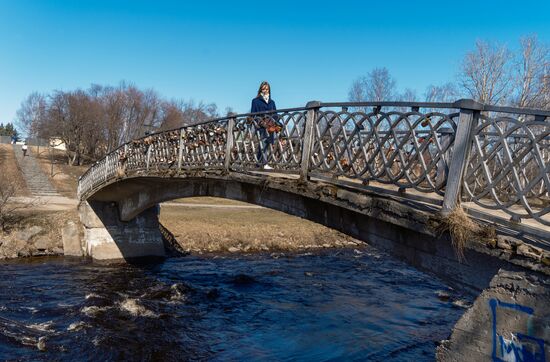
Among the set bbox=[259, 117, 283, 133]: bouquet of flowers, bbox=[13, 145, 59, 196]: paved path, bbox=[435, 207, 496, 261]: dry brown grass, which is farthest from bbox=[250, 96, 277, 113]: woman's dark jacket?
bbox=[13, 145, 59, 196]: paved path

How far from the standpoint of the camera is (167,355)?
8891mm

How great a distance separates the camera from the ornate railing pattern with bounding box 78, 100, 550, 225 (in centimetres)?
405

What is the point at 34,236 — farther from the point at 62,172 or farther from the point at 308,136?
the point at 62,172

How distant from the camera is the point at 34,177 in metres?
32.8

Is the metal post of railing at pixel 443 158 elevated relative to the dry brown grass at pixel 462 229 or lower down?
elevated

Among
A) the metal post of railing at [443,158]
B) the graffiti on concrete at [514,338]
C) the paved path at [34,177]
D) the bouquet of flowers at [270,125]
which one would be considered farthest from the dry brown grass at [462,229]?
the paved path at [34,177]

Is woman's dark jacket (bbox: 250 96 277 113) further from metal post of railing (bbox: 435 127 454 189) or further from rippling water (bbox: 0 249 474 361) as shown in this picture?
rippling water (bbox: 0 249 474 361)

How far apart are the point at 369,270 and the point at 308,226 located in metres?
7.56

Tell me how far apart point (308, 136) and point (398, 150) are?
185cm

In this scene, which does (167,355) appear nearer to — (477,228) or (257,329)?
(257,329)

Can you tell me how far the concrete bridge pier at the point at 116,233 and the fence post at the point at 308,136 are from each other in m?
13.4

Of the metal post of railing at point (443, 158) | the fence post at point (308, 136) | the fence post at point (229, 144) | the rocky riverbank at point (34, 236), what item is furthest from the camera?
the rocky riverbank at point (34, 236)

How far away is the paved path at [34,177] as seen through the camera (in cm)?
2725

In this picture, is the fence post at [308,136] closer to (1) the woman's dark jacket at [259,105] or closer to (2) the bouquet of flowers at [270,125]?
(2) the bouquet of flowers at [270,125]
